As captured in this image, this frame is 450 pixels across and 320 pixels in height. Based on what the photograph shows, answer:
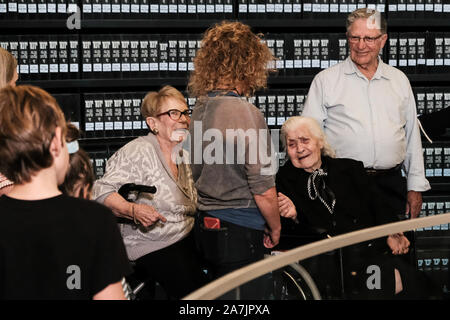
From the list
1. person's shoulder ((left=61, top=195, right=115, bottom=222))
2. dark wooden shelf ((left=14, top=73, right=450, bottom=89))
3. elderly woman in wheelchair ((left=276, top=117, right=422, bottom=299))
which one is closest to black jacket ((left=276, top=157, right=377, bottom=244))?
elderly woman in wheelchair ((left=276, top=117, right=422, bottom=299))

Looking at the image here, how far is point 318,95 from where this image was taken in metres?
3.57

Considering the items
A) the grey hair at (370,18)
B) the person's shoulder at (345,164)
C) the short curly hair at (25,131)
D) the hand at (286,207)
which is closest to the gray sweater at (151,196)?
the hand at (286,207)

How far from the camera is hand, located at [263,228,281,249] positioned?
8.60 feet

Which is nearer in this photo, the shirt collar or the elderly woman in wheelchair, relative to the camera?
the elderly woman in wheelchair

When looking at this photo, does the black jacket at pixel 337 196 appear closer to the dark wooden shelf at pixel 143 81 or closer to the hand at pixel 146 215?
the hand at pixel 146 215

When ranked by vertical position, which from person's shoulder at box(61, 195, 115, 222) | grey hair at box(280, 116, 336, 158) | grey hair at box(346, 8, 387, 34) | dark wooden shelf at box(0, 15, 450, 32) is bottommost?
person's shoulder at box(61, 195, 115, 222)

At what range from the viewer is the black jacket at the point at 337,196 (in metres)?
3.08

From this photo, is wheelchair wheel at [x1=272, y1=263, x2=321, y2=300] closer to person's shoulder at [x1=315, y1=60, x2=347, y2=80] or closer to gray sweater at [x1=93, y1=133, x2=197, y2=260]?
gray sweater at [x1=93, y1=133, x2=197, y2=260]

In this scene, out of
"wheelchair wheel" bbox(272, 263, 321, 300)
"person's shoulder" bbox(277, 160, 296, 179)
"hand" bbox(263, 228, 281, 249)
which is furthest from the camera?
"person's shoulder" bbox(277, 160, 296, 179)

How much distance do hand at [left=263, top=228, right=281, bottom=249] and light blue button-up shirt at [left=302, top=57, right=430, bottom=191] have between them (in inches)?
36.4

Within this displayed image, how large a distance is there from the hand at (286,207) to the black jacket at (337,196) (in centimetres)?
10

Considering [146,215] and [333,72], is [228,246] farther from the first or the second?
[333,72]
